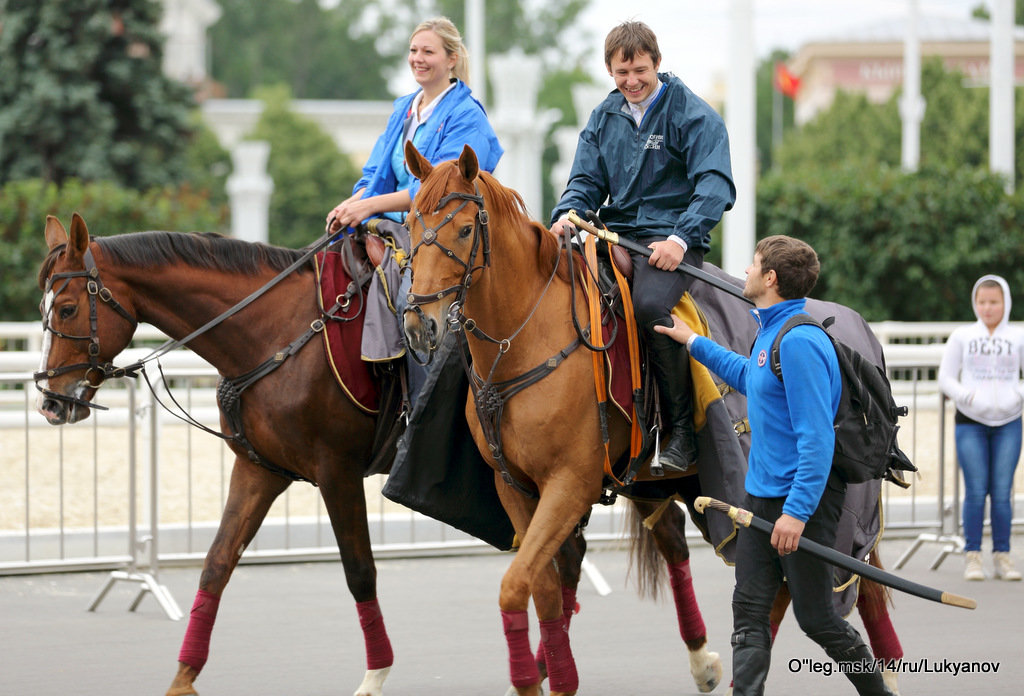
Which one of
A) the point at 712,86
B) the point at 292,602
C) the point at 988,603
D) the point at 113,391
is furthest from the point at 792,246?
the point at 712,86

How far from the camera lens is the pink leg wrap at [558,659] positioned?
533 cm

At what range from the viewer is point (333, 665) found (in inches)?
261

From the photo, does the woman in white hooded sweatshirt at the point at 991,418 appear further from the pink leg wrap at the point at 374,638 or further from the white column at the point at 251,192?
the white column at the point at 251,192

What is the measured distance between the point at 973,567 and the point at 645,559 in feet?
9.83

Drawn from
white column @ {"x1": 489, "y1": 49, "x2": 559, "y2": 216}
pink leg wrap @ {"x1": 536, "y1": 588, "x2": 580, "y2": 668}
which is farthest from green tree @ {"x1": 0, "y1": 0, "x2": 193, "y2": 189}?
pink leg wrap @ {"x1": 536, "y1": 588, "x2": 580, "y2": 668}

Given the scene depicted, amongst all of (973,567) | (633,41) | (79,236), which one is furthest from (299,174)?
(633,41)

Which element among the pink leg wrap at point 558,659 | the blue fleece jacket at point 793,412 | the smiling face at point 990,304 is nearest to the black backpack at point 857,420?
the blue fleece jacket at point 793,412

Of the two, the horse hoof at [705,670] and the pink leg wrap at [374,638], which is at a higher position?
the pink leg wrap at [374,638]

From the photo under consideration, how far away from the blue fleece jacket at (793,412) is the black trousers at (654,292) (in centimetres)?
60

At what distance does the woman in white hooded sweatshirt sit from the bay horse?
14.6ft

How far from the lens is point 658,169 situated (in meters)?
5.72

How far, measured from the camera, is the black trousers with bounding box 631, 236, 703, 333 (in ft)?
17.7

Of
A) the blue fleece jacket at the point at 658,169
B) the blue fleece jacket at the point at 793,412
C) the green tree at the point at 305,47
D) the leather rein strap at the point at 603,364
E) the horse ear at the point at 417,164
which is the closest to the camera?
the blue fleece jacket at the point at 793,412

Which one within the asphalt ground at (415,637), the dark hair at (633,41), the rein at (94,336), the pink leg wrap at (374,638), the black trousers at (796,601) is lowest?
the asphalt ground at (415,637)
